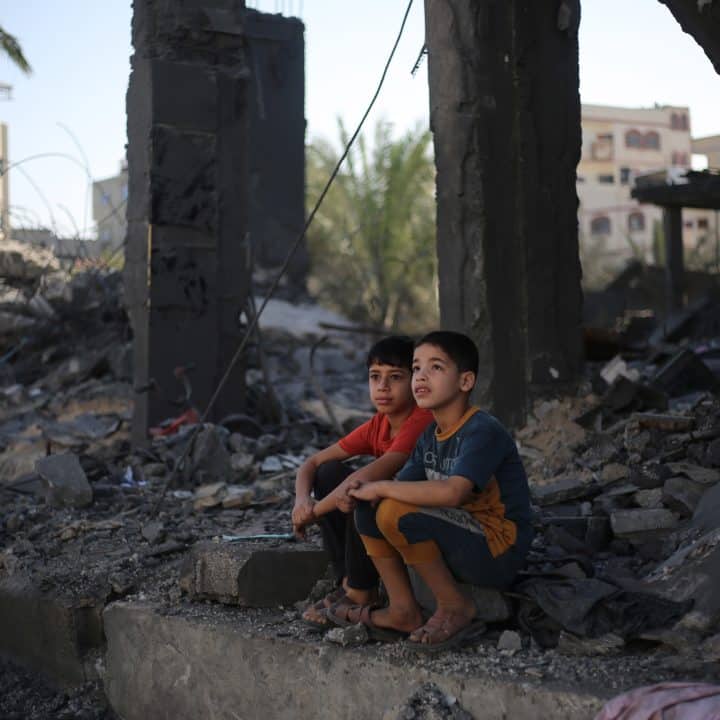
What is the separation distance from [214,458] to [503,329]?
84.2 inches

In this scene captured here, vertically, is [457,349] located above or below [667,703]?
above

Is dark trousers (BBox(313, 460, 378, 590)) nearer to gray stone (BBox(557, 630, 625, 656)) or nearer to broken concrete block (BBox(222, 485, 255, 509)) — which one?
gray stone (BBox(557, 630, 625, 656))

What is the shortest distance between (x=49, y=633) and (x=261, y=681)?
1.32 metres

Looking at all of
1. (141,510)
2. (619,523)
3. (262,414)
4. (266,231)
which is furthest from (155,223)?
(266,231)

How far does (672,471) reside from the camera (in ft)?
14.1

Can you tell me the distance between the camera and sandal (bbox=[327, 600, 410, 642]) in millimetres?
3301

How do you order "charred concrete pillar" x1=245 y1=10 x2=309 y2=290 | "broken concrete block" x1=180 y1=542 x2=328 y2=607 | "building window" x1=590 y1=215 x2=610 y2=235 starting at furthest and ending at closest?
"building window" x1=590 y1=215 x2=610 y2=235
"charred concrete pillar" x1=245 y1=10 x2=309 y2=290
"broken concrete block" x1=180 y1=542 x2=328 y2=607

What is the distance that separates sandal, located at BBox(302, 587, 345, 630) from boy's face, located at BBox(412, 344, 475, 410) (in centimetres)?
79

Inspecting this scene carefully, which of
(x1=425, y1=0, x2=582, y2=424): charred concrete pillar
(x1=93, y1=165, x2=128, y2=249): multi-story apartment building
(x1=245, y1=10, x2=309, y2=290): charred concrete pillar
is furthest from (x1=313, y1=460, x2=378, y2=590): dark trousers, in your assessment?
(x1=245, y1=10, x2=309, y2=290): charred concrete pillar

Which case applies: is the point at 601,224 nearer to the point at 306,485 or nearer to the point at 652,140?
the point at 652,140

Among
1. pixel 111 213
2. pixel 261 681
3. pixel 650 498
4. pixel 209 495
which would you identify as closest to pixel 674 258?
pixel 111 213

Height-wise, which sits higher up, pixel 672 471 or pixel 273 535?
pixel 672 471

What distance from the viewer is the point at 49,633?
4414mm

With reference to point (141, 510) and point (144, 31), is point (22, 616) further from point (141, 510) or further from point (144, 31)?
point (144, 31)
